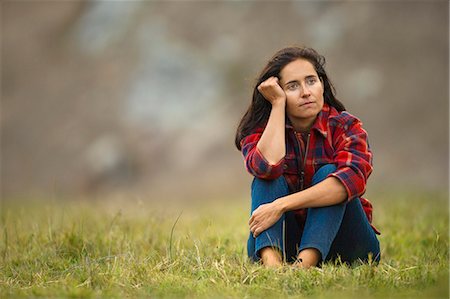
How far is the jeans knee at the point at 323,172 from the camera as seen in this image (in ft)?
12.9

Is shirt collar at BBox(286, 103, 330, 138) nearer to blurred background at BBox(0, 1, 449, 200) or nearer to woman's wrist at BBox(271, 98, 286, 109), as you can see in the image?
woman's wrist at BBox(271, 98, 286, 109)

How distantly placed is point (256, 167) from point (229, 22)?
1716 centimetres

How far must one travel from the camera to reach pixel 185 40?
20500 millimetres

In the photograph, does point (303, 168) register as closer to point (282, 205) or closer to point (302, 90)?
point (282, 205)

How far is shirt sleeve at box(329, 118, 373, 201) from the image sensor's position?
12.5ft

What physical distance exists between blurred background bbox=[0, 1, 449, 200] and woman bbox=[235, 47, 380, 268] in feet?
38.5

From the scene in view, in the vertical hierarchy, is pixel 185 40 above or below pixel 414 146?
above

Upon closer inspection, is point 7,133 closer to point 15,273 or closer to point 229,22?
point 229,22

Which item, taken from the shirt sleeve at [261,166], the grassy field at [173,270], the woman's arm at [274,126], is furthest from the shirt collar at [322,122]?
the grassy field at [173,270]

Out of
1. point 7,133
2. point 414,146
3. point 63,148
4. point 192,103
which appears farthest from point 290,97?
point 7,133

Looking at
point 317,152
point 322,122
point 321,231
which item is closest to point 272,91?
point 322,122

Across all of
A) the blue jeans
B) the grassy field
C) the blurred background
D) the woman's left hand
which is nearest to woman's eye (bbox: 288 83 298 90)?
the blue jeans

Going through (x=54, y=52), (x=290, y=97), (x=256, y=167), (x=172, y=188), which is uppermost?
(x=54, y=52)

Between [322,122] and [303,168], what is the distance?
0.30 m
